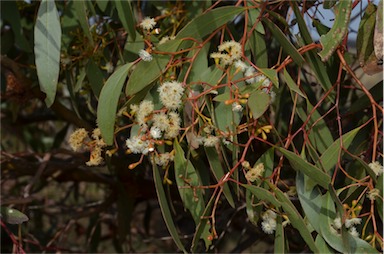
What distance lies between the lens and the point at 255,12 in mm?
1400

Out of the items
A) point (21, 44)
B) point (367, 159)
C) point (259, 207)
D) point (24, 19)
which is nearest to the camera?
point (259, 207)

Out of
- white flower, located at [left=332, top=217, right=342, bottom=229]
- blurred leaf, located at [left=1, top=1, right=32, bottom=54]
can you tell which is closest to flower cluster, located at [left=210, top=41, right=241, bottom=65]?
white flower, located at [left=332, top=217, right=342, bottom=229]

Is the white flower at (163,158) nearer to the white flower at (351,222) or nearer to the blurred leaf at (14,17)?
the white flower at (351,222)

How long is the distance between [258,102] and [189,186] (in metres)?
0.24

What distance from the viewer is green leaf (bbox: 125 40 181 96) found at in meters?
1.30

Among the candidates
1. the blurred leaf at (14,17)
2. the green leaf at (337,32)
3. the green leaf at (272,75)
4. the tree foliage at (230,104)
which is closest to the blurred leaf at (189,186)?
the tree foliage at (230,104)

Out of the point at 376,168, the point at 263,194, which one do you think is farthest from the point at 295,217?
the point at 376,168

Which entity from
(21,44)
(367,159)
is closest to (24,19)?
(21,44)

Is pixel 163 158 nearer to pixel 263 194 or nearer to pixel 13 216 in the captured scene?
pixel 263 194

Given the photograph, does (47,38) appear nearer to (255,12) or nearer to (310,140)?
(255,12)

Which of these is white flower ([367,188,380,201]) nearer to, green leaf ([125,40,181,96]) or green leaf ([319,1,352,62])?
green leaf ([319,1,352,62])

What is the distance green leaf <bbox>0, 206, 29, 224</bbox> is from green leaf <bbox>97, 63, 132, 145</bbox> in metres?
0.27

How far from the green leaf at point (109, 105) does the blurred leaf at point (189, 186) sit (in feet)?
0.40

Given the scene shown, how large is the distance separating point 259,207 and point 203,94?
0.25 metres
